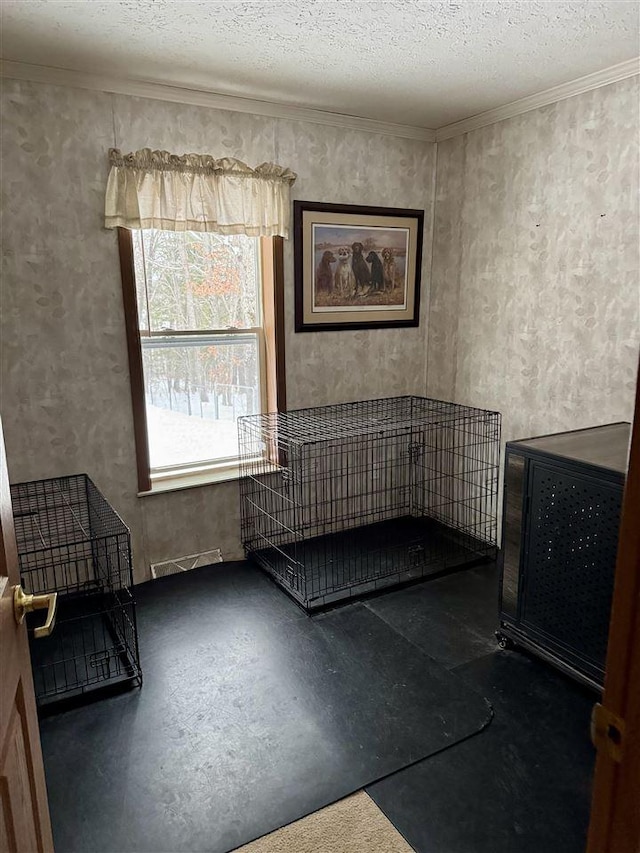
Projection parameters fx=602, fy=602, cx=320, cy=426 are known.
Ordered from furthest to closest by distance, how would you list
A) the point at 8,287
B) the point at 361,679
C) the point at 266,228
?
1. the point at 266,228
2. the point at 8,287
3. the point at 361,679

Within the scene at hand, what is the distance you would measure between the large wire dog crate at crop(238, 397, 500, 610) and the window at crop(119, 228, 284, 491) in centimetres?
21

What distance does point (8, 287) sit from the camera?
2752 millimetres

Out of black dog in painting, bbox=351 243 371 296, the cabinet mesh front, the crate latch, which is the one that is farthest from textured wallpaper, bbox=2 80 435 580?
the crate latch

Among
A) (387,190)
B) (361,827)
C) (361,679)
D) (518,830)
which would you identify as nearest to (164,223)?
(387,190)

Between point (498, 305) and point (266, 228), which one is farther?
point (498, 305)

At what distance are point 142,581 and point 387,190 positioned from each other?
2.70 meters

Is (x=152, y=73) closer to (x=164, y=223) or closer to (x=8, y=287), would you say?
(x=164, y=223)

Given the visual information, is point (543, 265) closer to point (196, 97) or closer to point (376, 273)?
point (376, 273)

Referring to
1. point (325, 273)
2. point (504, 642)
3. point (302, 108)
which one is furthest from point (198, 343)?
point (504, 642)

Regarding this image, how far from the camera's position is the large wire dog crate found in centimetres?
341

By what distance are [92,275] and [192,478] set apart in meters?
1.20

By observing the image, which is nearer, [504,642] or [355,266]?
[504,642]

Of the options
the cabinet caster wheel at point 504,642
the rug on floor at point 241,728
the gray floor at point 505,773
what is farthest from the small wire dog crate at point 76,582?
the cabinet caster wheel at point 504,642

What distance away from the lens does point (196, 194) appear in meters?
3.04
